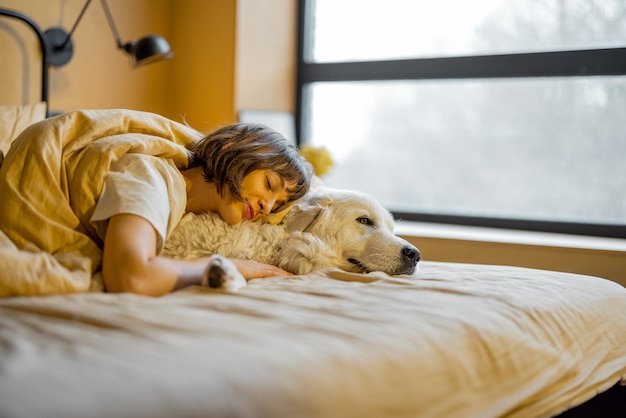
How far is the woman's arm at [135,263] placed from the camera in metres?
1.31

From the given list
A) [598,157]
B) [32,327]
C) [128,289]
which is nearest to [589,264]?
[598,157]

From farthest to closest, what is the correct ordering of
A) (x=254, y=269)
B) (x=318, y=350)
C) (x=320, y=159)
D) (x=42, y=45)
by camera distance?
(x=320, y=159) < (x=42, y=45) < (x=254, y=269) < (x=318, y=350)

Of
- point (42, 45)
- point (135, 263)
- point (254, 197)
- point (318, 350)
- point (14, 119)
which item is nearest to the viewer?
point (318, 350)

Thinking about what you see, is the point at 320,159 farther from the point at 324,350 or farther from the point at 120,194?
the point at 324,350

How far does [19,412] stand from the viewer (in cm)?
70

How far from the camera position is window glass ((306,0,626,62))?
10.3 ft

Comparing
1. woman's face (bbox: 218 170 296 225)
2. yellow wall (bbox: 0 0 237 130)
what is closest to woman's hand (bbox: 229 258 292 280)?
woman's face (bbox: 218 170 296 225)

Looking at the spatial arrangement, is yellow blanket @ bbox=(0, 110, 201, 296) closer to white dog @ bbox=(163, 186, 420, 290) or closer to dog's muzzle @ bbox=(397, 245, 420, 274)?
white dog @ bbox=(163, 186, 420, 290)

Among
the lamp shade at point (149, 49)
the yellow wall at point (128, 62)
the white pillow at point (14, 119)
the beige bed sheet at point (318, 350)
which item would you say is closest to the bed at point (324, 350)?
the beige bed sheet at point (318, 350)

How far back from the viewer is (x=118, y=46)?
332cm

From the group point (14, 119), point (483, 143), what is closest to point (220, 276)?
point (14, 119)

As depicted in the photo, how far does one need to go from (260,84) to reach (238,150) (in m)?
2.16

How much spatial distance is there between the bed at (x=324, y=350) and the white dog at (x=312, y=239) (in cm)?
9

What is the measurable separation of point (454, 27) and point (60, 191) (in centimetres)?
255
